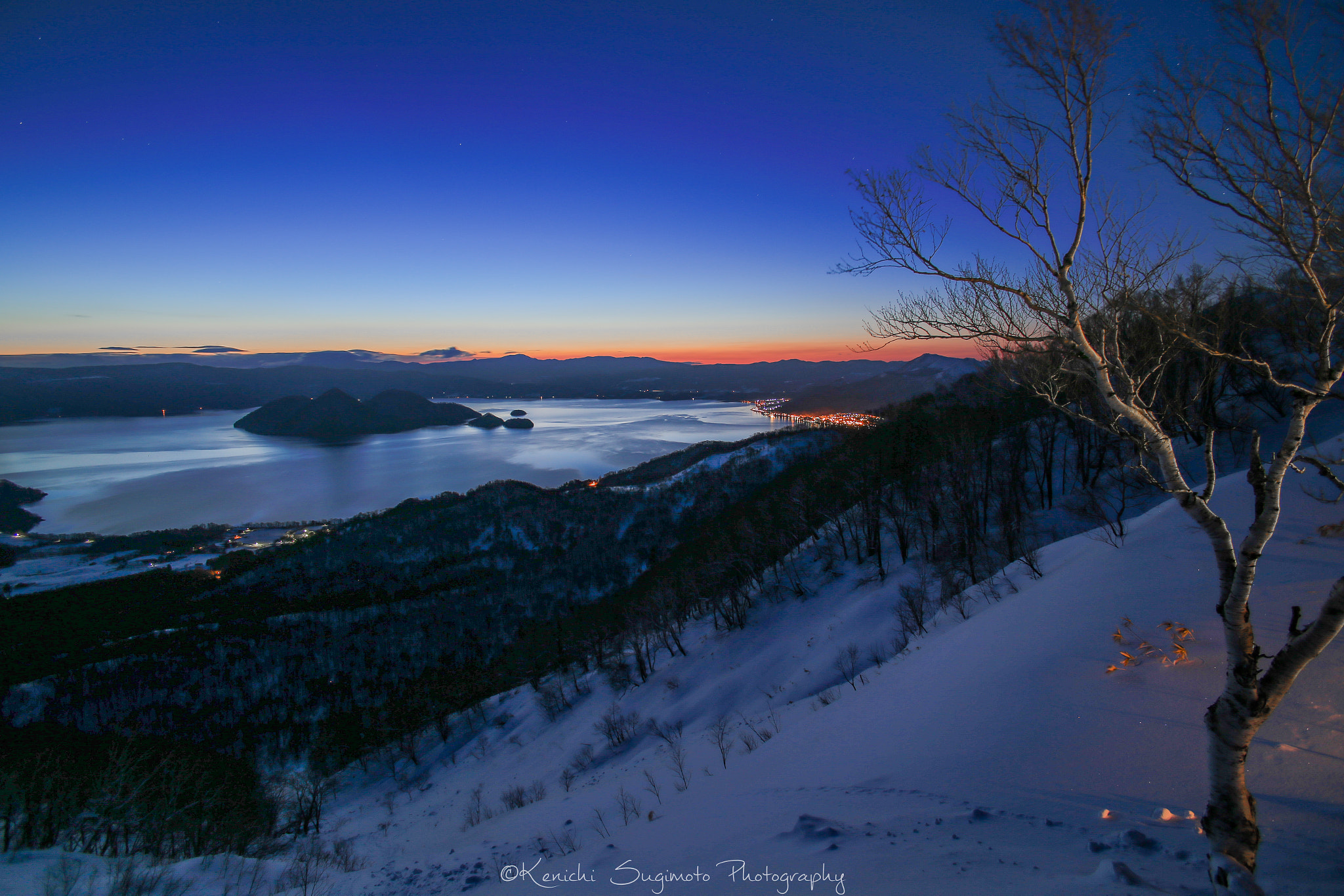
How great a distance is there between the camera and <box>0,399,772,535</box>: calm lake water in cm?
9100

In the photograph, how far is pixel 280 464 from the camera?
13088 centimetres

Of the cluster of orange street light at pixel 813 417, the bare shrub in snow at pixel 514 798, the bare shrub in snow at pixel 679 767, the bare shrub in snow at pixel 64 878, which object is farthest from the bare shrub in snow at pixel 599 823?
the cluster of orange street light at pixel 813 417

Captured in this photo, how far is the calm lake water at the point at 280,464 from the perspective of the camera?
9100 cm

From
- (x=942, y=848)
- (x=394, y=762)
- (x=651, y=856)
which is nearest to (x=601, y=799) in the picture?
(x=651, y=856)

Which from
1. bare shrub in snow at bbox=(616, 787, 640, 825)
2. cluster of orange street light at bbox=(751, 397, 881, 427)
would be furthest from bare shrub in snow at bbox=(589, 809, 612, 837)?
cluster of orange street light at bbox=(751, 397, 881, 427)

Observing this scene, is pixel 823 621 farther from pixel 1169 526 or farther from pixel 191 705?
pixel 191 705

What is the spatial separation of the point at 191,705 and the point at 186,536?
1924 inches

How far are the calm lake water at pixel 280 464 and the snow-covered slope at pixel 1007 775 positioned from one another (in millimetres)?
89867

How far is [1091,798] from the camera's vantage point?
4828 mm

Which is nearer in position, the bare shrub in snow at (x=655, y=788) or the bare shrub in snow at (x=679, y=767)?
the bare shrub in snow at (x=655, y=788)

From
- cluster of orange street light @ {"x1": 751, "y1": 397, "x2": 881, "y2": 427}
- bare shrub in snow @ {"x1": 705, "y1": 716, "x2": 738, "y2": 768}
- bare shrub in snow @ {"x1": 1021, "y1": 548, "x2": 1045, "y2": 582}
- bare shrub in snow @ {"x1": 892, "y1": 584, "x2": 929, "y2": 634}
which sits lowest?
bare shrub in snow @ {"x1": 705, "y1": 716, "x2": 738, "y2": 768}

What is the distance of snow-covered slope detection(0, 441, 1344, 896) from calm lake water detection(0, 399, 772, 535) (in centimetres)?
8987

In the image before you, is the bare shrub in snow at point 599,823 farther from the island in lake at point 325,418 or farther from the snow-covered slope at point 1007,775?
the island in lake at point 325,418

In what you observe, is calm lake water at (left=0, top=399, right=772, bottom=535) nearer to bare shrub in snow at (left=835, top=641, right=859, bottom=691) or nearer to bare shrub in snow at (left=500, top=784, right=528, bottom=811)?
bare shrub in snow at (left=500, top=784, right=528, bottom=811)
